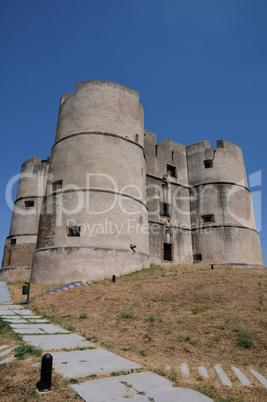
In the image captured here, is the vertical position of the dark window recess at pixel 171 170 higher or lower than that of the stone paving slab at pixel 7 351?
higher

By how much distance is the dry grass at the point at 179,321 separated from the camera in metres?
5.17

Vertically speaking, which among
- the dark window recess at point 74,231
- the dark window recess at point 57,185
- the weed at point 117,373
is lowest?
the weed at point 117,373

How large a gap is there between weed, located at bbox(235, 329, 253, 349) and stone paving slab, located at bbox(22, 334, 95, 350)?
3116 millimetres

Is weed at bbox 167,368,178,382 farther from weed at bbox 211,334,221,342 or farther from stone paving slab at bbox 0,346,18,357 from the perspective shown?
stone paving slab at bbox 0,346,18,357

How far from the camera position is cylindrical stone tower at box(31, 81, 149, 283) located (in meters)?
16.0

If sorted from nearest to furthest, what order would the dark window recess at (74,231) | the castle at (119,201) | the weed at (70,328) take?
the weed at (70,328), the castle at (119,201), the dark window recess at (74,231)

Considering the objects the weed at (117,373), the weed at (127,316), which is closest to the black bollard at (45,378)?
the weed at (117,373)

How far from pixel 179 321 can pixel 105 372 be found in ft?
12.7

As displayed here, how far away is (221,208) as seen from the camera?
24.7 meters

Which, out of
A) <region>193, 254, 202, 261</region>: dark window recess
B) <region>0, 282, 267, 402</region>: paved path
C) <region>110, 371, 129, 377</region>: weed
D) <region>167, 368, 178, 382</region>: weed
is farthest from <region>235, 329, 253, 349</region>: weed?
<region>193, 254, 202, 261</region>: dark window recess

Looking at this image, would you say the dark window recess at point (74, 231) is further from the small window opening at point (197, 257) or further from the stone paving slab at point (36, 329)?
the small window opening at point (197, 257)

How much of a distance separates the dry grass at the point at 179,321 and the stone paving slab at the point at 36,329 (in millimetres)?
379

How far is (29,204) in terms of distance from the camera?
2800cm

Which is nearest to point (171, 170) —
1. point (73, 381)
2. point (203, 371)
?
point (203, 371)
